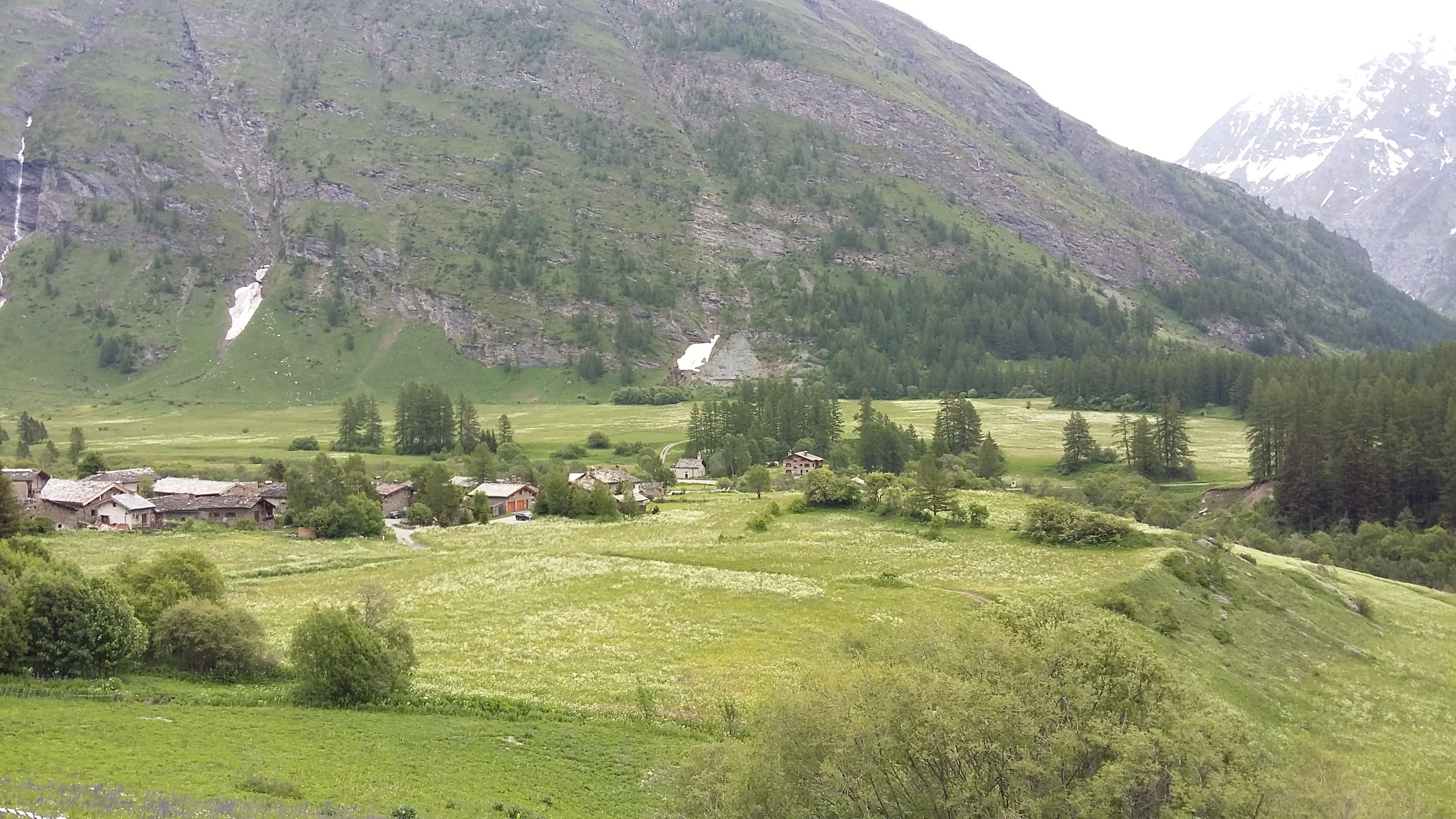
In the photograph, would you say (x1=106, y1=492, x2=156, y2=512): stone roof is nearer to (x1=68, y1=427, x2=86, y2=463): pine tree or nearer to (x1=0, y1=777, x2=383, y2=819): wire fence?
(x1=68, y1=427, x2=86, y2=463): pine tree

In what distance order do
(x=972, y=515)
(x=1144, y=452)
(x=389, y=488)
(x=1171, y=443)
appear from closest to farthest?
1. (x=972, y=515)
2. (x=389, y=488)
3. (x=1171, y=443)
4. (x=1144, y=452)

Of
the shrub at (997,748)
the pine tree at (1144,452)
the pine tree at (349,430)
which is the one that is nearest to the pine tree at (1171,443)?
the pine tree at (1144,452)

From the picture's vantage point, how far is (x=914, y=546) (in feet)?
227

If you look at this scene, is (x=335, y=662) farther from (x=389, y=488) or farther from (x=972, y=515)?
(x=389, y=488)

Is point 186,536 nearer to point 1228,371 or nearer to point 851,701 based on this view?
point 851,701

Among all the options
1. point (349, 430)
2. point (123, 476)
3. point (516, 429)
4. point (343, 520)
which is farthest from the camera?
point (516, 429)

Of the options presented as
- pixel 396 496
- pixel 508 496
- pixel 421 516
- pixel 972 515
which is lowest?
pixel 421 516

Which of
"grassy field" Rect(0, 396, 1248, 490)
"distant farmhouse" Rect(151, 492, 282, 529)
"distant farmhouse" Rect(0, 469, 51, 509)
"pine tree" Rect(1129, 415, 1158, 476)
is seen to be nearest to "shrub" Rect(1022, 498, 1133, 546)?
"grassy field" Rect(0, 396, 1248, 490)

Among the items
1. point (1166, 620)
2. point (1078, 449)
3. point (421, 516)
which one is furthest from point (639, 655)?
point (1078, 449)

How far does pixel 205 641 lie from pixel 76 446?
109m

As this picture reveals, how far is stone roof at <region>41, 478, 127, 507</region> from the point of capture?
85500 millimetres

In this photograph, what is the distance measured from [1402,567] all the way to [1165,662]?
235 feet

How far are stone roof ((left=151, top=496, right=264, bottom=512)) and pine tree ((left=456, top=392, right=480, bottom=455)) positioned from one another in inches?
1776

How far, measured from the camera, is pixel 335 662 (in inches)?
1358
